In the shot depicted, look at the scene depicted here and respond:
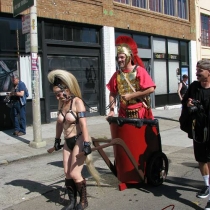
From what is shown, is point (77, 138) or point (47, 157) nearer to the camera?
point (77, 138)

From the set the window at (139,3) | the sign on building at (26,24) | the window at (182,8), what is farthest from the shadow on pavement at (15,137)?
the window at (182,8)

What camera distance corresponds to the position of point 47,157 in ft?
23.9

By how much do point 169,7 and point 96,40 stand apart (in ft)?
21.0

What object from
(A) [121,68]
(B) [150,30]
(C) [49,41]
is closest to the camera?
(A) [121,68]

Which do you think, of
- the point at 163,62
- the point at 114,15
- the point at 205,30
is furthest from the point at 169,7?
the point at 114,15

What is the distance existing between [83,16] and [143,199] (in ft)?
31.1

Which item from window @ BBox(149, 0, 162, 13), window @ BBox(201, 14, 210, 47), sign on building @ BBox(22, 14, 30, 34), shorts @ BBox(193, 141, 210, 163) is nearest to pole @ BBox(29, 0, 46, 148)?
sign on building @ BBox(22, 14, 30, 34)

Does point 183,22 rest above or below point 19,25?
above

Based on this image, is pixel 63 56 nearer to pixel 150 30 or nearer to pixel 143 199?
pixel 150 30

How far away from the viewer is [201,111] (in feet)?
13.1

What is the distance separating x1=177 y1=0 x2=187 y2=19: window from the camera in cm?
1881

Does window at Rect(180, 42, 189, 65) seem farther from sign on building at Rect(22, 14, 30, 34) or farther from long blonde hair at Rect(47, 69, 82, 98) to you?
long blonde hair at Rect(47, 69, 82, 98)

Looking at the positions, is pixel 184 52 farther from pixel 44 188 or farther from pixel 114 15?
pixel 44 188

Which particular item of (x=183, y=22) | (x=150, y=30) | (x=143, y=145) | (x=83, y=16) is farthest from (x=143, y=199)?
(x=183, y=22)
